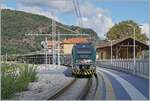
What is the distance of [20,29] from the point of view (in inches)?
5399

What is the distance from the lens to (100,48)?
393 feet

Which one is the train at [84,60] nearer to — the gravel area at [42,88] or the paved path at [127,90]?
the gravel area at [42,88]

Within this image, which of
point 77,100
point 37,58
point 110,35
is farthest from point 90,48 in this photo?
point 110,35

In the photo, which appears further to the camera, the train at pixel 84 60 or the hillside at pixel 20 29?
the hillside at pixel 20 29

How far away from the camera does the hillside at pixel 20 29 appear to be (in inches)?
4911

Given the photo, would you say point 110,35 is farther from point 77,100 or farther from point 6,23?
point 77,100

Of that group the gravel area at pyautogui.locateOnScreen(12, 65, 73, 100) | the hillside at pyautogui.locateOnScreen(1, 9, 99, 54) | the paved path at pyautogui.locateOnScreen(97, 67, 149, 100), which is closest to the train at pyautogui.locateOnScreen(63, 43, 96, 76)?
the gravel area at pyautogui.locateOnScreen(12, 65, 73, 100)

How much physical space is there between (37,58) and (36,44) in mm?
26282

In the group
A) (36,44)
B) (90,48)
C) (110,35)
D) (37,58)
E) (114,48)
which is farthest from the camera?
(36,44)

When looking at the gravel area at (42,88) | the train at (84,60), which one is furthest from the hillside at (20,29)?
the gravel area at (42,88)

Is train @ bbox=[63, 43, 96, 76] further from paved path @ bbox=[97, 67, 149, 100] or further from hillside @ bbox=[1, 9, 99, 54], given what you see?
hillside @ bbox=[1, 9, 99, 54]

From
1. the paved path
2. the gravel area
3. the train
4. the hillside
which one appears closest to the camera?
the paved path

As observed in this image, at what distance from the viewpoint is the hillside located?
125 meters

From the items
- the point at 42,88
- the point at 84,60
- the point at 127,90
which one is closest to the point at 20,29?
the point at 84,60
